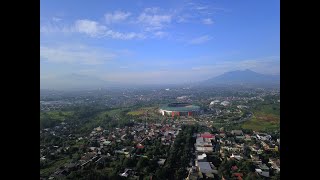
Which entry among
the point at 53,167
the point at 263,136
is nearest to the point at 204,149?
the point at 263,136

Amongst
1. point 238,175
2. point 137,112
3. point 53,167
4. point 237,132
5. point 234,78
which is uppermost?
point 234,78

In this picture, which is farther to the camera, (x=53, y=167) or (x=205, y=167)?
(x=205, y=167)

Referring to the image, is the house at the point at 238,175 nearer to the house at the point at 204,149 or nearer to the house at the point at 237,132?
the house at the point at 204,149

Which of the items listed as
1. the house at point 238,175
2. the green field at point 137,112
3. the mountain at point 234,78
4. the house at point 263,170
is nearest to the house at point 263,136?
the house at point 263,170

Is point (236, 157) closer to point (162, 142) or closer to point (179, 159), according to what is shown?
point (179, 159)

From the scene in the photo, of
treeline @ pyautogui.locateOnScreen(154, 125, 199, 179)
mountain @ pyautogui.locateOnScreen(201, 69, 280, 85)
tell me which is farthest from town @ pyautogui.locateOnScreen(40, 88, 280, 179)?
mountain @ pyautogui.locateOnScreen(201, 69, 280, 85)

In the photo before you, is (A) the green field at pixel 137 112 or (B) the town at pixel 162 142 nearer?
(B) the town at pixel 162 142

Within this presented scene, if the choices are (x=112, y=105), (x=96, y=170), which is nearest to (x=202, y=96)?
(x=112, y=105)
